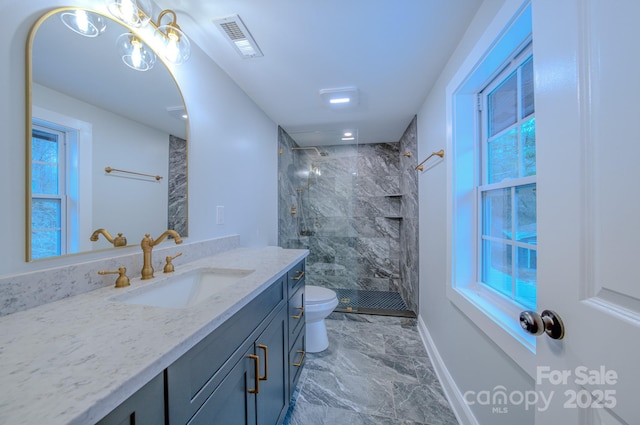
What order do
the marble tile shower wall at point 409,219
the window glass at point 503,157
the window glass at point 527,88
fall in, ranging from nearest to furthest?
the window glass at point 527,88 < the window glass at point 503,157 < the marble tile shower wall at point 409,219

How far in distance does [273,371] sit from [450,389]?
1.17m

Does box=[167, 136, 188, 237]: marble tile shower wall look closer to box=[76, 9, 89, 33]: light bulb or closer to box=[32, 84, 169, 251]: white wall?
box=[32, 84, 169, 251]: white wall

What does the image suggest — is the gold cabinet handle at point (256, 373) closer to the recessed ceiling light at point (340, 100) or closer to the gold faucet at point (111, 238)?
the gold faucet at point (111, 238)

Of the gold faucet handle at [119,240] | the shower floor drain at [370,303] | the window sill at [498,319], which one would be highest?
the gold faucet handle at [119,240]

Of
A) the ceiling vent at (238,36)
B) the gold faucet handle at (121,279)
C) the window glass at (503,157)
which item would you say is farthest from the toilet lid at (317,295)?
the ceiling vent at (238,36)

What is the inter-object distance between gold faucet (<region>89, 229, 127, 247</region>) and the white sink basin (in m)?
0.21

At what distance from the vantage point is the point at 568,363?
0.54 meters

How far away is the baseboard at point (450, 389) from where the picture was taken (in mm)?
1276

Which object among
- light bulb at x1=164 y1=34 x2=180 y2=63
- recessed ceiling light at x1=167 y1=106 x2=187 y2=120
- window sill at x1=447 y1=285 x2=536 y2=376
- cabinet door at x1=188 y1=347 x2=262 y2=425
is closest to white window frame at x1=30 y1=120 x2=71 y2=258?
recessed ceiling light at x1=167 y1=106 x2=187 y2=120

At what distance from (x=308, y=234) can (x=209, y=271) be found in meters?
2.05

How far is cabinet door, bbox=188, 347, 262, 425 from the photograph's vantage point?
0.66 metres

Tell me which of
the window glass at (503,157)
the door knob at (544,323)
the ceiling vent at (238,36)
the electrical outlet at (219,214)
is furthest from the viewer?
the electrical outlet at (219,214)

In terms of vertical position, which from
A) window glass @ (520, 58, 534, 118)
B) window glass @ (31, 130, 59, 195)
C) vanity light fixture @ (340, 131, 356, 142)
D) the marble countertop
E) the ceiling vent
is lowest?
the marble countertop

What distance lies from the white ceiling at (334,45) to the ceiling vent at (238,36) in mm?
27
